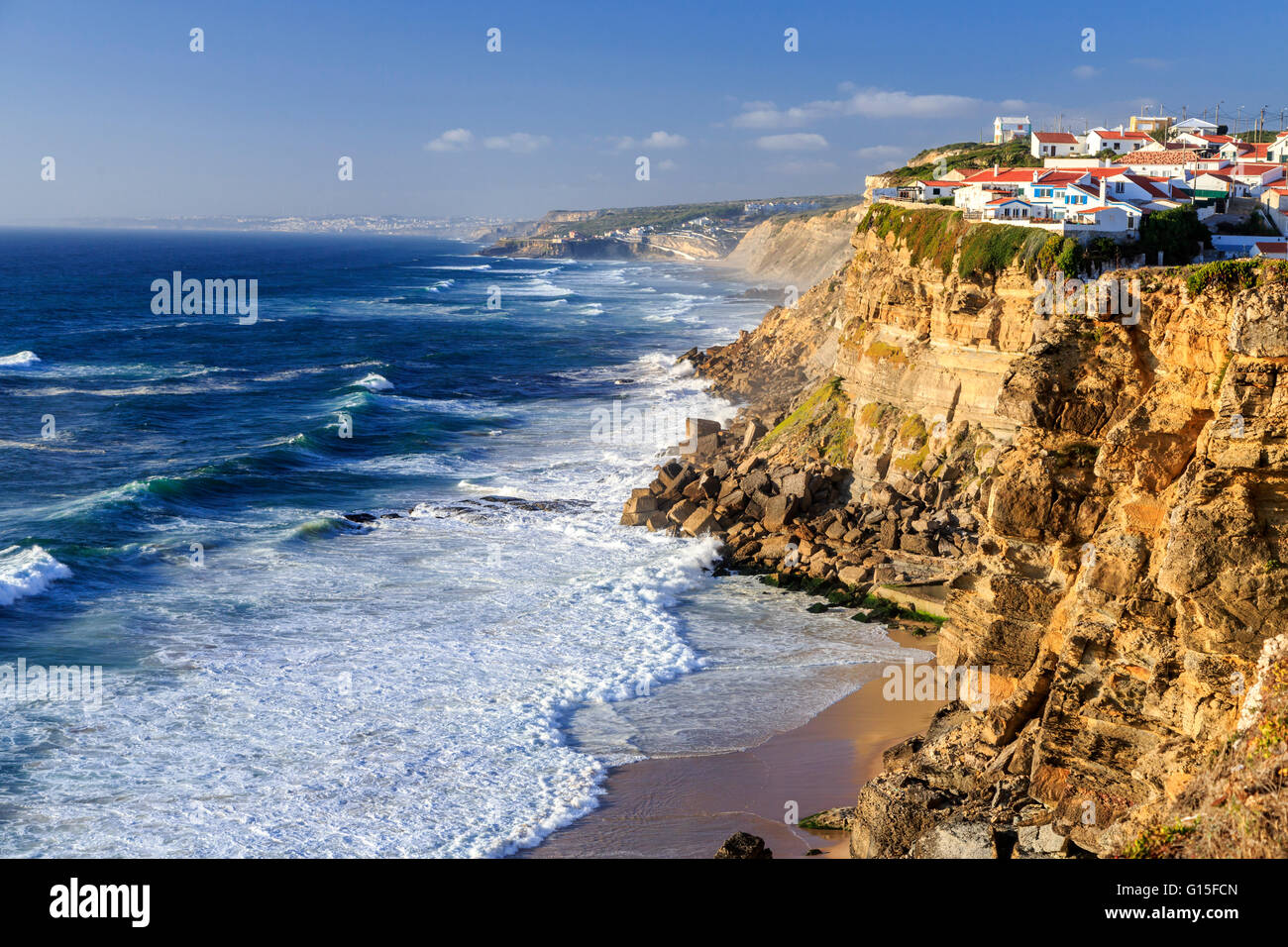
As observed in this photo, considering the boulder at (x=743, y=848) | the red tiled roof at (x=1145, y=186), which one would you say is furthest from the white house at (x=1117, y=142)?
the boulder at (x=743, y=848)

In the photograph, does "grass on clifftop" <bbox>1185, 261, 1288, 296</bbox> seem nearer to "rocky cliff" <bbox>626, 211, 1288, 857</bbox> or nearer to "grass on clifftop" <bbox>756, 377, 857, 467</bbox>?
"rocky cliff" <bbox>626, 211, 1288, 857</bbox>

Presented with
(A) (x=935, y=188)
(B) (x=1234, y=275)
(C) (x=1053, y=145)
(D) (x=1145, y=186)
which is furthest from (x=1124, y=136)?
(B) (x=1234, y=275)

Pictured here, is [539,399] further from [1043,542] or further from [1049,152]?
[1043,542]

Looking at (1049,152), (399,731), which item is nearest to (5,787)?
(399,731)

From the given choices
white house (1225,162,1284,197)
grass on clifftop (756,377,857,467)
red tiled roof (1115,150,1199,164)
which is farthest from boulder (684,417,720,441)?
white house (1225,162,1284,197)
